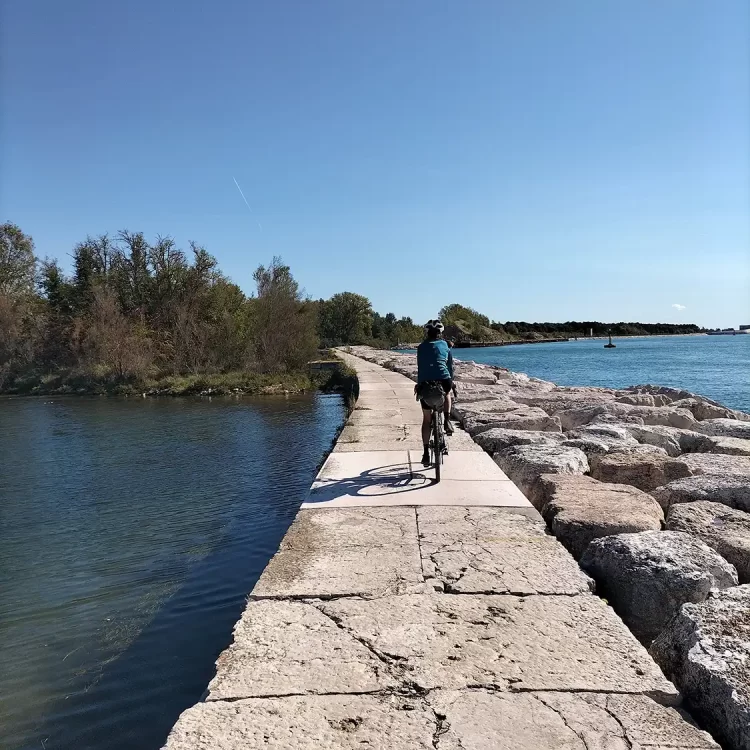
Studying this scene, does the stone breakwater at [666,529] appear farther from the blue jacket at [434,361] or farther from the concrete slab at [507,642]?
the blue jacket at [434,361]

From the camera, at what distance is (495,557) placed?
4.22 metres

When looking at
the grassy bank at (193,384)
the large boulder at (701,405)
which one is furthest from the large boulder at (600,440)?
the grassy bank at (193,384)

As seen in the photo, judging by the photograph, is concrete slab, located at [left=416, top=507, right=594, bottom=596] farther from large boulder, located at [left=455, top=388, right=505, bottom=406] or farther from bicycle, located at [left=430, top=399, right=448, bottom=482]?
large boulder, located at [left=455, top=388, right=505, bottom=406]

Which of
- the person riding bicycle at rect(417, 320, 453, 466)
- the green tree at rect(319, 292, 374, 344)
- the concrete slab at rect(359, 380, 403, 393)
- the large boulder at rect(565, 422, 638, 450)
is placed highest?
the green tree at rect(319, 292, 374, 344)

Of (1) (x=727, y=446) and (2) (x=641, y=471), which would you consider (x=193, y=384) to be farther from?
(2) (x=641, y=471)

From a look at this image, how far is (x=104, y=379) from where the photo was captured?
27.5 m

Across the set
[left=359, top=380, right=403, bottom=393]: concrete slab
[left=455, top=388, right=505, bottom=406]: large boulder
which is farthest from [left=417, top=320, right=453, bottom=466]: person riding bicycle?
[left=359, top=380, right=403, bottom=393]: concrete slab

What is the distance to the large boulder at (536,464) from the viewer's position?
6289 mm

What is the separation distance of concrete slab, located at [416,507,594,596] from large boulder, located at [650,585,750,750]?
66 cm

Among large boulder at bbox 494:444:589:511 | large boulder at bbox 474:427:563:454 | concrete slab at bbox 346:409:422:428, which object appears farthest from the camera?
concrete slab at bbox 346:409:422:428

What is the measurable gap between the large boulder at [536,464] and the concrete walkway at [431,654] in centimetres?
131

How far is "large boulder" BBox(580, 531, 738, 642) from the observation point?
3633mm

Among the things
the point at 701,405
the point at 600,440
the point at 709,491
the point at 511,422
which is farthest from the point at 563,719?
the point at 701,405

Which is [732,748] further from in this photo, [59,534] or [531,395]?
[531,395]
